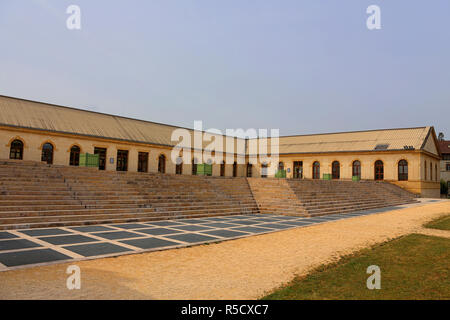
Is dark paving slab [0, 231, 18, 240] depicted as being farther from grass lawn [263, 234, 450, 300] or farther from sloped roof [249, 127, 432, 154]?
sloped roof [249, 127, 432, 154]

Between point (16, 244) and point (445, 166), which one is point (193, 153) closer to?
point (16, 244)

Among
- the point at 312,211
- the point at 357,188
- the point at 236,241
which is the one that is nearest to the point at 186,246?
the point at 236,241

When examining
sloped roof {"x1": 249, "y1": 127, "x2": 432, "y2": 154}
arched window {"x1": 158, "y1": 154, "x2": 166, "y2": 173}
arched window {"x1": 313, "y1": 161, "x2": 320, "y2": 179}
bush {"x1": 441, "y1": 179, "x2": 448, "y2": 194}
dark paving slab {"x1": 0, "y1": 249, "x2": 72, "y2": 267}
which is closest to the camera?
dark paving slab {"x1": 0, "y1": 249, "x2": 72, "y2": 267}

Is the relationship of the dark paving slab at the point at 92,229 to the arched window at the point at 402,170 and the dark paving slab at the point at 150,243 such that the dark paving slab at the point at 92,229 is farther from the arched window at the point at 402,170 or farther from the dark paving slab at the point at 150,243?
the arched window at the point at 402,170

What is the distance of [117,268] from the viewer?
664 cm

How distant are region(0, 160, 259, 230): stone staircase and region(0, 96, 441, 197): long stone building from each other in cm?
1190

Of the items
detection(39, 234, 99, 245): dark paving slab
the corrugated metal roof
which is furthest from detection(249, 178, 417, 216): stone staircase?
the corrugated metal roof

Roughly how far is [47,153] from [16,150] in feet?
7.69

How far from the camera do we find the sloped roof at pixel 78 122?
2722 centimetres

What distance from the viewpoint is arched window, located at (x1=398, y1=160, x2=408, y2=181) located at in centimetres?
3806

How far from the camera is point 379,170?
3988 cm

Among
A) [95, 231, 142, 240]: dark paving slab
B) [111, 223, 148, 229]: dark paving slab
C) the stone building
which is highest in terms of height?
the stone building

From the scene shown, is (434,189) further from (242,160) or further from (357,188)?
(242,160)
